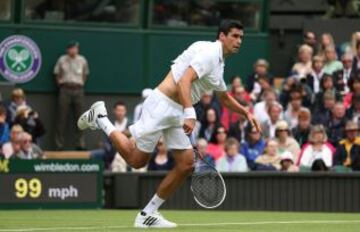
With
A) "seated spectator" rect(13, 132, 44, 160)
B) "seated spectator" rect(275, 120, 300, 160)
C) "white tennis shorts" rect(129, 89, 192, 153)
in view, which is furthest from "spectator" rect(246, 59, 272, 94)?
"white tennis shorts" rect(129, 89, 192, 153)

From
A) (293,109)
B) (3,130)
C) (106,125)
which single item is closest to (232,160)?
(293,109)

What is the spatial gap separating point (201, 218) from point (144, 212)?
249 cm

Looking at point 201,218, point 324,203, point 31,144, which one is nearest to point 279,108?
point 324,203

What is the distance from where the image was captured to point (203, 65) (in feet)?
41.4

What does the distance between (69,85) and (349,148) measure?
5.64 m

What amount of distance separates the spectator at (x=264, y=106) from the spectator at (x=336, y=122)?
1.07 m

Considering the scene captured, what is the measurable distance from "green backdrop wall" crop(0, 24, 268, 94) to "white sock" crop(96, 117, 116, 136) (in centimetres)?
932

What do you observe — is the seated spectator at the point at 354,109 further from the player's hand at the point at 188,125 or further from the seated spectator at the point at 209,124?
the player's hand at the point at 188,125

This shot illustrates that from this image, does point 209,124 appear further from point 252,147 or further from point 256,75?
point 256,75

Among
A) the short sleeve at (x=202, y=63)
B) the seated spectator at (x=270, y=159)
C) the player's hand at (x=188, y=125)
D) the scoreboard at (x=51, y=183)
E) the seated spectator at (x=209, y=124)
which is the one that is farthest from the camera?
the seated spectator at (x=209, y=124)

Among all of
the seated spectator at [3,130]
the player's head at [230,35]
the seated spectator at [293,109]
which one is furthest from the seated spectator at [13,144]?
the player's head at [230,35]

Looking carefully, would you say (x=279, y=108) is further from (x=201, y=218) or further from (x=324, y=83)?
(x=201, y=218)

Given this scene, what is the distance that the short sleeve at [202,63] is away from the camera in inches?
497

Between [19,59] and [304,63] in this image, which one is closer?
[19,59]
